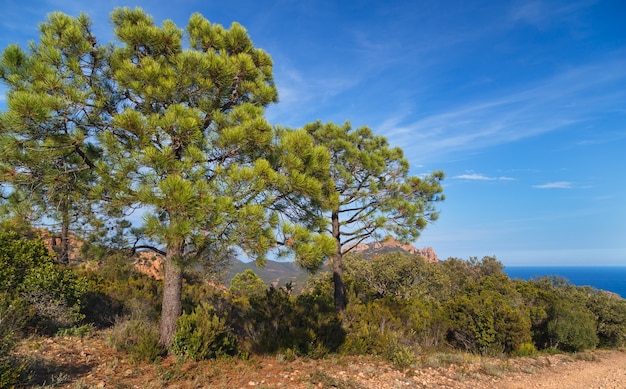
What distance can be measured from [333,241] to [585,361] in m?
14.4

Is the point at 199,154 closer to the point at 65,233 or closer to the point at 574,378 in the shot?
the point at 65,233

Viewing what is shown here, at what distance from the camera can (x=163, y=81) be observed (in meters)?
5.21

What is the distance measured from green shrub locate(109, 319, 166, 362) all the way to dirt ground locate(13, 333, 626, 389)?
0.13 m

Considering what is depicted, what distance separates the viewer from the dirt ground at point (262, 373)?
4.82 metres

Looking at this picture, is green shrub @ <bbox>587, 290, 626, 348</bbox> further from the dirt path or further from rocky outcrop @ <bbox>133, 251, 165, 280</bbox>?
rocky outcrop @ <bbox>133, 251, 165, 280</bbox>

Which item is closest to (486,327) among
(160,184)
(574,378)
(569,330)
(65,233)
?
(574,378)

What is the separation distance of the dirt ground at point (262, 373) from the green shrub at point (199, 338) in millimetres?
208

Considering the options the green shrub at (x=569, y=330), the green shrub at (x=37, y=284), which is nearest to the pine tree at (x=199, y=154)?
the green shrub at (x=37, y=284)

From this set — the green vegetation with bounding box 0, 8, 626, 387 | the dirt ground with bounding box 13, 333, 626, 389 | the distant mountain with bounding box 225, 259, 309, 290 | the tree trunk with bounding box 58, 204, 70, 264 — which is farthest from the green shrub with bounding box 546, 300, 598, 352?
the tree trunk with bounding box 58, 204, 70, 264

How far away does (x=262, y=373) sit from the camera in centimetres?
588

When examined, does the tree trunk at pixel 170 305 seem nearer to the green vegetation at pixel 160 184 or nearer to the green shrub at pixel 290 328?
the green vegetation at pixel 160 184

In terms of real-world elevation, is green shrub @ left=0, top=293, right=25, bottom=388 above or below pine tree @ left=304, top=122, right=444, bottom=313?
below

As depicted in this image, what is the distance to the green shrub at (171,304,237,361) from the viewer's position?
577 centimetres

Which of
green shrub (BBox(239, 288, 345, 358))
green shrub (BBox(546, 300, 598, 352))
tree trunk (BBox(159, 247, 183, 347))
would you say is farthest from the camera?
green shrub (BBox(546, 300, 598, 352))
